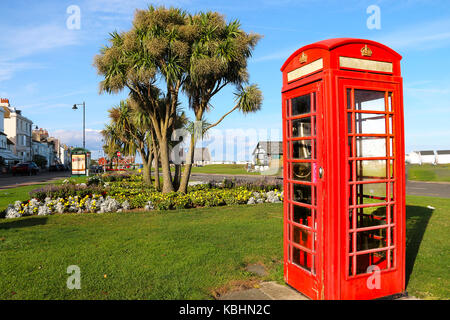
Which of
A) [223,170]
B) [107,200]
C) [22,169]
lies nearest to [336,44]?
[107,200]

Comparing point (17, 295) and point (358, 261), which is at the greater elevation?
point (358, 261)

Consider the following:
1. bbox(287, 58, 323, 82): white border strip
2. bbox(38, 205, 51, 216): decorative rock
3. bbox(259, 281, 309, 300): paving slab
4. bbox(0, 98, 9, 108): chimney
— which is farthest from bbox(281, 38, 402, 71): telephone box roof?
bbox(0, 98, 9, 108): chimney

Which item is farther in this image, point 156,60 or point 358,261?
point 156,60

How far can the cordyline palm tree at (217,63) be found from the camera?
13.7 metres

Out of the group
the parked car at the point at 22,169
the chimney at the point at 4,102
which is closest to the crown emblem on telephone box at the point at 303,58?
the parked car at the point at 22,169

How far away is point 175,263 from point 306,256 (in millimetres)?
2223

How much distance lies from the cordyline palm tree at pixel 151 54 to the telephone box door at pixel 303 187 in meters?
10.1

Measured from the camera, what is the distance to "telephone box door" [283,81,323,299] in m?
3.90

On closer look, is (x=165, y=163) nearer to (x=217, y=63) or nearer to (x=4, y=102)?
(x=217, y=63)

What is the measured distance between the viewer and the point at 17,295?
4195 millimetres

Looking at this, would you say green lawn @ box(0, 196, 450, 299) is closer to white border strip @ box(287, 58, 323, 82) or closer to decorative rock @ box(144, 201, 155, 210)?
decorative rock @ box(144, 201, 155, 210)

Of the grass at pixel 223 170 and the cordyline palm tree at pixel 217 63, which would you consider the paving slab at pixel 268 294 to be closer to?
the cordyline palm tree at pixel 217 63

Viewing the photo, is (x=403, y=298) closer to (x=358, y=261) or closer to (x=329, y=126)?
(x=358, y=261)
